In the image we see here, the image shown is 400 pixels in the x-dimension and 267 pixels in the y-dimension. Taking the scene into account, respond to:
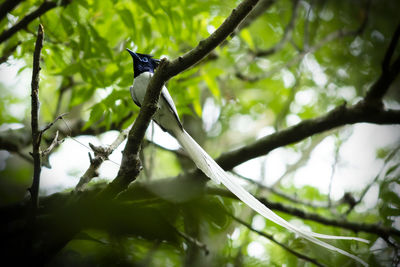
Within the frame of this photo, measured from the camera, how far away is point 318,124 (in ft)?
8.23

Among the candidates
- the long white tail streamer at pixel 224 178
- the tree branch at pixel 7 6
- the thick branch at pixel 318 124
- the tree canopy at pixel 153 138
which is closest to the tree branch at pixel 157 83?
the tree canopy at pixel 153 138

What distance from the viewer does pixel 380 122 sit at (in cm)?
256

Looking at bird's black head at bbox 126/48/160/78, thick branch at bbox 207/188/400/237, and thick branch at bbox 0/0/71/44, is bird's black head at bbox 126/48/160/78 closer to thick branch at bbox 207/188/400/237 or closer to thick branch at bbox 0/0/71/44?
thick branch at bbox 0/0/71/44

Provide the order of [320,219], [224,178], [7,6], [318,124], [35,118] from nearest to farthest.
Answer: [35,118]
[7,6]
[224,178]
[318,124]
[320,219]

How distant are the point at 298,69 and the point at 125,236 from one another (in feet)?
12.5

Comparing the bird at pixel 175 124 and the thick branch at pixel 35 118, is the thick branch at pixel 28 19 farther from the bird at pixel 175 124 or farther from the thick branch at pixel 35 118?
the thick branch at pixel 35 118

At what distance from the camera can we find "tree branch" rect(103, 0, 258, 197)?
1.63m

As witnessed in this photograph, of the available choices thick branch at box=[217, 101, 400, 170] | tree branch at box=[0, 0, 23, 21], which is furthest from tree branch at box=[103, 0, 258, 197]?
tree branch at box=[0, 0, 23, 21]

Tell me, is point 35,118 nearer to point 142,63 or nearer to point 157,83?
point 157,83

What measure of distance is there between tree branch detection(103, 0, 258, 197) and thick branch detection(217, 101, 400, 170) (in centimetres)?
99

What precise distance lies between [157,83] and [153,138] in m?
0.96

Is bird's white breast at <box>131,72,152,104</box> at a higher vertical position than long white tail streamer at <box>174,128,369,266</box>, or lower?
higher

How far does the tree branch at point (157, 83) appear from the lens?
5.34 feet

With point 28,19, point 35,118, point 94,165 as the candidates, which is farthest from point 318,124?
point 28,19
